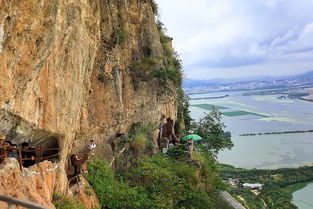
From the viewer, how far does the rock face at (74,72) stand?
6422mm

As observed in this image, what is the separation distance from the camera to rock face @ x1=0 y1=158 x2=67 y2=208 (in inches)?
242

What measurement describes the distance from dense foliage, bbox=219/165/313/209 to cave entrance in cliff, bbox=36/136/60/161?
32362 millimetres

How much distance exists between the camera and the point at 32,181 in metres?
7.23

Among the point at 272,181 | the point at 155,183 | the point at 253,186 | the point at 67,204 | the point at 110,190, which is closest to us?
the point at 67,204

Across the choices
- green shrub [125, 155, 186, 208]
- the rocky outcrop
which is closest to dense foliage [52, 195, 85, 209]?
the rocky outcrop

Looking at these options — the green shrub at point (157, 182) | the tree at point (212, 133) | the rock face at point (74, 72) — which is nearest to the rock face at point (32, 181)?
the rock face at point (74, 72)

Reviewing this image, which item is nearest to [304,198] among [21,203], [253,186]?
[253,186]

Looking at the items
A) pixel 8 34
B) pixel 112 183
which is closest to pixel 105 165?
pixel 112 183

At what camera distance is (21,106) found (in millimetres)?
6859

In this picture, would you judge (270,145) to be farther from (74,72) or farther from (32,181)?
(32,181)

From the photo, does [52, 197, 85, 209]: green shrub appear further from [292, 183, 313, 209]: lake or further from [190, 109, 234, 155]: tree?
[292, 183, 313, 209]: lake

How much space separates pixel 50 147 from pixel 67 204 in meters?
1.50

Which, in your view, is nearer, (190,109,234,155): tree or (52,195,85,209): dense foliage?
(52,195,85,209): dense foliage

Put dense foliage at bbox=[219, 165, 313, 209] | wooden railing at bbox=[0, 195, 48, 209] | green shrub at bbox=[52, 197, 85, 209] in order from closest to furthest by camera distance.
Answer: wooden railing at bbox=[0, 195, 48, 209] < green shrub at bbox=[52, 197, 85, 209] < dense foliage at bbox=[219, 165, 313, 209]
